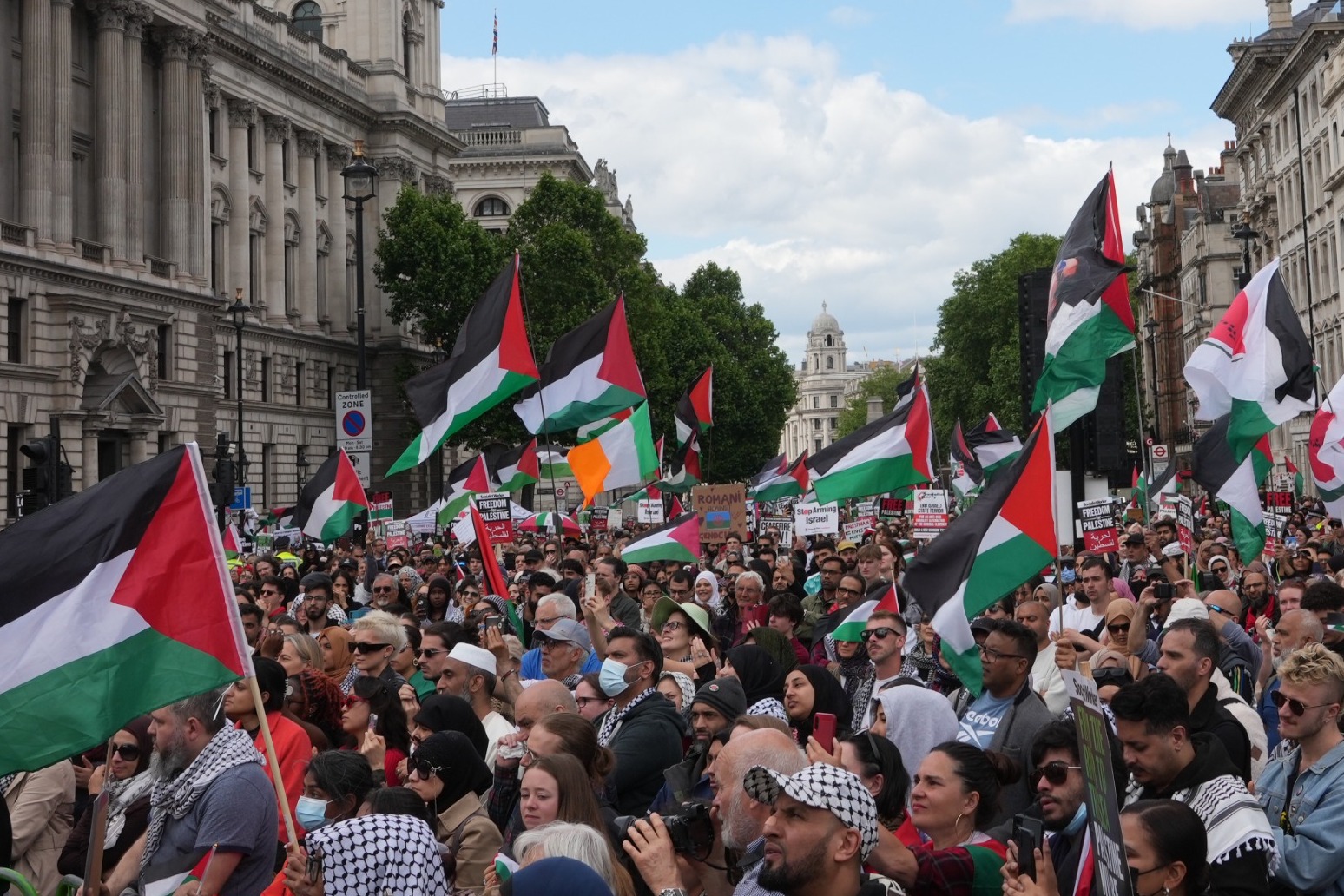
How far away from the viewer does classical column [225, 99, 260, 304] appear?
185ft

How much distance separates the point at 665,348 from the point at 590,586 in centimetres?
6778

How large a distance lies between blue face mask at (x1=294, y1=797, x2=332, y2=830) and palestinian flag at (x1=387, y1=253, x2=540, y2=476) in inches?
371

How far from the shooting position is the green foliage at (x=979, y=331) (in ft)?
302

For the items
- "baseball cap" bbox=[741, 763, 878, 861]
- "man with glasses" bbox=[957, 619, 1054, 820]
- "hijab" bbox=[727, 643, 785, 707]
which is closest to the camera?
"baseball cap" bbox=[741, 763, 878, 861]

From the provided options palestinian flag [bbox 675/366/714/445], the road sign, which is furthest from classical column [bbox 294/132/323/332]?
the road sign

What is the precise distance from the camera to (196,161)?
4981 centimetres

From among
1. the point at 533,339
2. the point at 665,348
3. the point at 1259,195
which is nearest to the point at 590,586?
the point at 533,339

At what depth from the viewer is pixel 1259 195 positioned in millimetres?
65125

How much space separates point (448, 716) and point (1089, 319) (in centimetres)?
751

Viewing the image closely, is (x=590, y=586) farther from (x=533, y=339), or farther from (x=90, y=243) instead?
(x=533, y=339)

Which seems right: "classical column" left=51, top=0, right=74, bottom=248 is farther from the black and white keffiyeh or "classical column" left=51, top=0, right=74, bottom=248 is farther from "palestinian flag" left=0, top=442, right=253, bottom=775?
the black and white keffiyeh

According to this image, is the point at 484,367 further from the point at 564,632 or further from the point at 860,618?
the point at 564,632

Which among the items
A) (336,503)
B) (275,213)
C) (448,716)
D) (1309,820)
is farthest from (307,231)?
(1309,820)

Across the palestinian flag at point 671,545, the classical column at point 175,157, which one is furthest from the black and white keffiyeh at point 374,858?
the classical column at point 175,157
